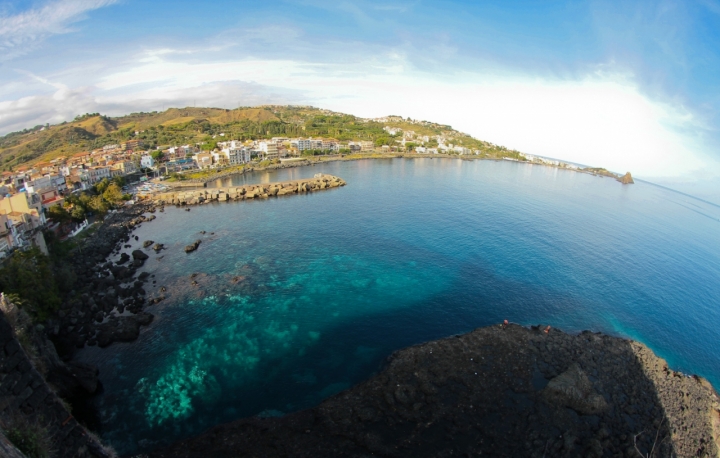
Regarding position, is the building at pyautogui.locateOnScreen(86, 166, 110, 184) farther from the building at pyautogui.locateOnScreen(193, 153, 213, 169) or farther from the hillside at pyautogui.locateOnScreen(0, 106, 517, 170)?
the hillside at pyautogui.locateOnScreen(0, 106, 517, 170)

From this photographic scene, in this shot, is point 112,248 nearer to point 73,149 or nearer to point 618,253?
point 618,253

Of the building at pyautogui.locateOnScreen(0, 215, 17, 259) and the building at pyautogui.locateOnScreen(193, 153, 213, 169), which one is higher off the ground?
the building at pyautogui.locateOnScreen(193, 153, 213, 169)

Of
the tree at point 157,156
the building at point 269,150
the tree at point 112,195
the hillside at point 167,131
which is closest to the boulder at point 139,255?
the tree at point 112,195

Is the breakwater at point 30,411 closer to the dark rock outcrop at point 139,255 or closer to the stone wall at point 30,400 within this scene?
the stone wall at point 30,400

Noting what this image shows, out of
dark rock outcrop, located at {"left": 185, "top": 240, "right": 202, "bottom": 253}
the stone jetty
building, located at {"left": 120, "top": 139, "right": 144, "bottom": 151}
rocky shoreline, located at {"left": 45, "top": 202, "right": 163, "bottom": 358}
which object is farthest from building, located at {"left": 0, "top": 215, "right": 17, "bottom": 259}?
building, located at {"left": 120, "top": 139, "right": 144, "bottom": 151}

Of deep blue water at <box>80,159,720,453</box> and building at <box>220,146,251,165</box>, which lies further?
building at <box>220,146,251,165</box>

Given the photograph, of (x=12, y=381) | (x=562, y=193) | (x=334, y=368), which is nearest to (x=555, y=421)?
(x=334, y=368)
